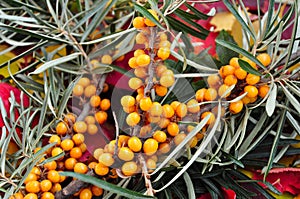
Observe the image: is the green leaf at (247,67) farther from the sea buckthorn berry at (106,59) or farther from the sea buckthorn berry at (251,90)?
the sea buckthorn berry at (106,59)

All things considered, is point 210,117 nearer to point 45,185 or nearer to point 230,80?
point 230,80

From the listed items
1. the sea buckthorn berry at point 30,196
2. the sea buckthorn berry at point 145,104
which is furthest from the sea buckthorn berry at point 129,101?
the sea buckthorn berry at point 30,196

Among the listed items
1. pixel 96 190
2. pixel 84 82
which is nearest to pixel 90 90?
pixel 84 82

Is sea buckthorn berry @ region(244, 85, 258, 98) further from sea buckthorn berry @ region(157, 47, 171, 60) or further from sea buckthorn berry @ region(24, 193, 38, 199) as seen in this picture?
sea buckthorn berry @ region(24, 193, 38, 199)

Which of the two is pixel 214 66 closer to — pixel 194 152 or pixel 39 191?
pixel 194 152

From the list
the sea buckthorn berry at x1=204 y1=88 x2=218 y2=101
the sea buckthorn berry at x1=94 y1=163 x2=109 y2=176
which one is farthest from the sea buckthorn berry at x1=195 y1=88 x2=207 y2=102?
the sea buckthorn berry at x1=94 y1=163 x2=109 y2=176

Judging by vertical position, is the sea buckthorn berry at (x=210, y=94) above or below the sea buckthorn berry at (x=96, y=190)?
above
